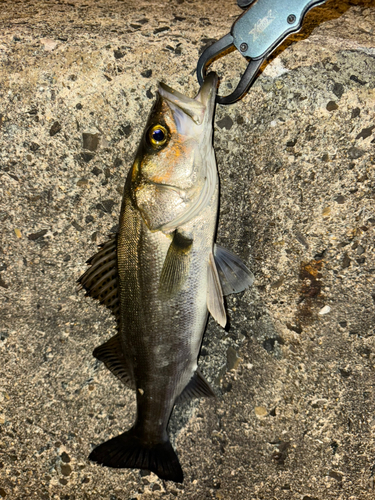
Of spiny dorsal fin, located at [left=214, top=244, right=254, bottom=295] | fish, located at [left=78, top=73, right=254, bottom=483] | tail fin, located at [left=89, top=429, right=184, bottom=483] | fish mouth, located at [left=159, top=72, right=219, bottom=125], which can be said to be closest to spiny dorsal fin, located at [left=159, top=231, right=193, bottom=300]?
fish, located at [left=78, top=73, right=254, bottom=483]

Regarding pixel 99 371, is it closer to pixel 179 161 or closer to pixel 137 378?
pixel 137 378

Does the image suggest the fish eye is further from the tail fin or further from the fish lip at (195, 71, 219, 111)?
the tail fin

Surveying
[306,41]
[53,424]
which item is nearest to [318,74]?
[306,41]

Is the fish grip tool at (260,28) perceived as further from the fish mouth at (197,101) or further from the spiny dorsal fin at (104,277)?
the spiny dorsal fin at (104,277)

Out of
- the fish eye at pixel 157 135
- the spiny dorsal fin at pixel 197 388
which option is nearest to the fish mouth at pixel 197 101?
the fish eye at pixel 157 135

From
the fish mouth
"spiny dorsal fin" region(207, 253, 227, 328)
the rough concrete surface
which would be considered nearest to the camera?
the fish mouth

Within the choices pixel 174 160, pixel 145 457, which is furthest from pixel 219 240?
pixel 145 457
